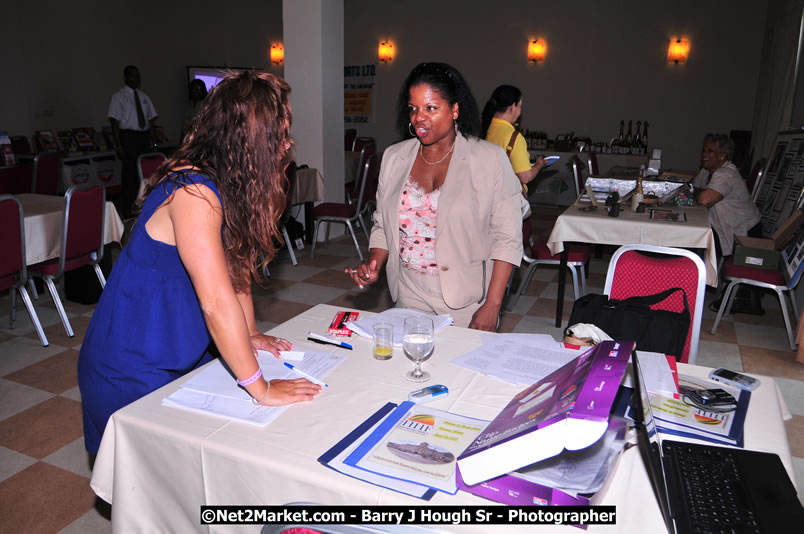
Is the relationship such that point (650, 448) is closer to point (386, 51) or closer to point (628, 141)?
point (628, 141)

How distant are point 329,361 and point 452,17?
33.8ft

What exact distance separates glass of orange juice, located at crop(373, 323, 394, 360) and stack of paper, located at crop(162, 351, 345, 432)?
4.1 inches

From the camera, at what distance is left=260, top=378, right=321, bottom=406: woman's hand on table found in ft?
4.51

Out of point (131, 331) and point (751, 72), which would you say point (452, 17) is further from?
point (131, 331)

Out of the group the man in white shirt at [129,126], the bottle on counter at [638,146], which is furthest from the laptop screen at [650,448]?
the bottle on counter at [638,146]

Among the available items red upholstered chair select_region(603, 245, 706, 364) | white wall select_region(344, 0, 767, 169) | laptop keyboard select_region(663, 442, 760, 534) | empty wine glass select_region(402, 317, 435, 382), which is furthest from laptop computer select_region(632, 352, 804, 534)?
white wall select_region(344, 0, 767, 169)

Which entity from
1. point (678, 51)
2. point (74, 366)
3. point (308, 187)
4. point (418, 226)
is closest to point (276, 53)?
point (308, 187)

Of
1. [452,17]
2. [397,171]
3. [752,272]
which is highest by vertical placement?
[452,17]

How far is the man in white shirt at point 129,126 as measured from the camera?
7.51 metres

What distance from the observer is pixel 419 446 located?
1.20 metres

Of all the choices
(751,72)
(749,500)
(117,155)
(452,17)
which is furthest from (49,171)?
(751,72)

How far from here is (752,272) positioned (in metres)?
4.04

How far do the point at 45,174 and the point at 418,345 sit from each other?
5.84 meters

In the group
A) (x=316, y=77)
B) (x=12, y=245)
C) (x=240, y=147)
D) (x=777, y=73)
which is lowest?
(x=12, y=245)
